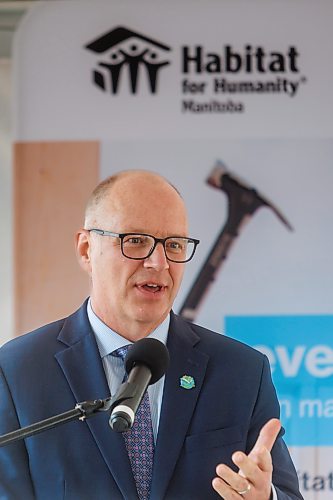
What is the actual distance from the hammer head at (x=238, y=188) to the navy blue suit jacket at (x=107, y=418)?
0.77 metres

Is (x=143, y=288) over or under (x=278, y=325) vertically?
over

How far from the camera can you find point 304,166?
8.78 ft

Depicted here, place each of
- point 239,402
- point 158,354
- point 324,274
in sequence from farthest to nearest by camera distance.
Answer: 1. point 324,274
2. point 239,402
3. point 158,354

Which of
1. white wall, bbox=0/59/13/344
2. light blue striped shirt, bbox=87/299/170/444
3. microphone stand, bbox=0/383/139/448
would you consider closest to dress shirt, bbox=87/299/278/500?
light blue striped shirt, bbox=87/299/170/444

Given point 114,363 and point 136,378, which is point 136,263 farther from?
point 136,378

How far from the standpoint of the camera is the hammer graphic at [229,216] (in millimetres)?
2674

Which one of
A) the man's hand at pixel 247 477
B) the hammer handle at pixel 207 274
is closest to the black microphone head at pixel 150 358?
the man's hand at pixel 247 477

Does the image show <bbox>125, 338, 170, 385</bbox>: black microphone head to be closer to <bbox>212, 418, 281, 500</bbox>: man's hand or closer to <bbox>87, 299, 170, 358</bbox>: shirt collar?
<bbox>212, 418, 281, 500</bbox>: man's hand

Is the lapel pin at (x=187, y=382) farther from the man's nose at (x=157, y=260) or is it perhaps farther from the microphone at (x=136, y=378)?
the microphone at (x=136, y=378)

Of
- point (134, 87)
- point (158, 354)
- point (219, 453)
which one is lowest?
point (219, 453)

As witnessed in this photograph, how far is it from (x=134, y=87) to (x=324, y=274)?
0.93 m

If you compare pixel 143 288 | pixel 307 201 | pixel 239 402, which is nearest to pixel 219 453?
pixel 239 402

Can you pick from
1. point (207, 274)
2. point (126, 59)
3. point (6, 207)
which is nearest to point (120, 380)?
point (207, 274)

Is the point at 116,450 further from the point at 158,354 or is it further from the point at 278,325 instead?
the point at 278,325
